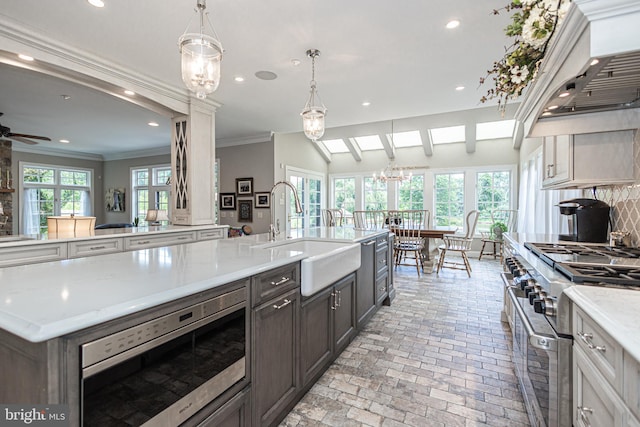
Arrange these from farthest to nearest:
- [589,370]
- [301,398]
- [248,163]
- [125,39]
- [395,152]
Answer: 1. [395,152]
2. [248,163]
3. [125,39]
4. [301,398]
5. [589,370]

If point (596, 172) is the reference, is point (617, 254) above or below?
below

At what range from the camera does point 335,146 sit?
8.38 m

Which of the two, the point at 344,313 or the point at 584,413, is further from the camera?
the point at 344,313

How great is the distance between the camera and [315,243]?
105 inches

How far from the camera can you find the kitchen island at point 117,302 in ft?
2.42

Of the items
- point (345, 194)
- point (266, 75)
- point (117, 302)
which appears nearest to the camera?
point (117, 302)

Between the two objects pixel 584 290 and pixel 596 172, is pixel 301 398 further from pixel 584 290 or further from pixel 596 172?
pixel 596 172

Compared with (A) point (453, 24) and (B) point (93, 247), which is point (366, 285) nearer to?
(A) point (453, 24)

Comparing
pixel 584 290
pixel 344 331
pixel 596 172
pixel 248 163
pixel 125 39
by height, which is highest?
pixel 125 39

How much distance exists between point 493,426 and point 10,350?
2136mm

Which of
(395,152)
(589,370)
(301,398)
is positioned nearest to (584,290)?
(589,370)

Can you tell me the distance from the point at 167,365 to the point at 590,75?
2006mm

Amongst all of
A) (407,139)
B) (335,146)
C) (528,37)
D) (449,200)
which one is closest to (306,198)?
(335,146)

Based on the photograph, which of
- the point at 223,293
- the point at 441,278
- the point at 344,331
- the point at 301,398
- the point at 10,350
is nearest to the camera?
the point at 10,350
